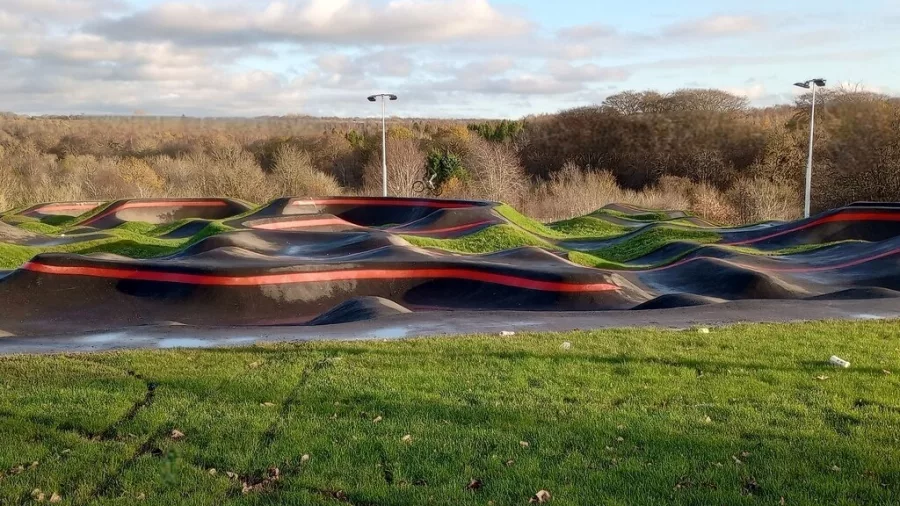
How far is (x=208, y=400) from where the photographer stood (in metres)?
6.64

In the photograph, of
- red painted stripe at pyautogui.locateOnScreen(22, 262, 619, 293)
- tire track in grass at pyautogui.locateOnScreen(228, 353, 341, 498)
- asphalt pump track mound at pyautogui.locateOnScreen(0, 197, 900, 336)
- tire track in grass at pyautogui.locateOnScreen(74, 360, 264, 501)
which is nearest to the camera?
tire track in grass at pyautogui.locateOnScreen(74, 360, 264, 501)

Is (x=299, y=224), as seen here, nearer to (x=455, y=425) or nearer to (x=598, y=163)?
(x=455, y=425)

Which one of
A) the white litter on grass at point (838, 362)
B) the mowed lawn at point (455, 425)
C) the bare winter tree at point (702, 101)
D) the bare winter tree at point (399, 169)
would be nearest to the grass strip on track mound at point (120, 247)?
the mowed lawn at point (455, 425)

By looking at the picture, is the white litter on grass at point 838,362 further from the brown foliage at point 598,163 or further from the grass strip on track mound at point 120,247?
the brown foliage at point 598,163

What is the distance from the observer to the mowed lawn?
4805 mm

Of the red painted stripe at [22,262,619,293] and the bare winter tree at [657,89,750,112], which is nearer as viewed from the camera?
the red painted stripe at [22,262,619,293]

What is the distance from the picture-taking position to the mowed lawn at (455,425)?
15.8ft

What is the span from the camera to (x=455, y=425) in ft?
19.6

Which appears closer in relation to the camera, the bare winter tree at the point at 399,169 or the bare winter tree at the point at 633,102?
the bare winter tree at the point at 399,169

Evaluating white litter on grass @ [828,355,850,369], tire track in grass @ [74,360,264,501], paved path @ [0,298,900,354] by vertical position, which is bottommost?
paved path @ [0,298,900,354]

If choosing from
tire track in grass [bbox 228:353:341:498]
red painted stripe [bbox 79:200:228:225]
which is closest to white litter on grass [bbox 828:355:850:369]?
tire track in grass [bbox 228:353:341:498]

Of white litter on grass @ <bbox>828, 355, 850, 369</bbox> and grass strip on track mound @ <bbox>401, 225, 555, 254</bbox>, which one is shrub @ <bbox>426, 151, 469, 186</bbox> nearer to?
grass strip on track mound @ <bbox>401, 225, 555, 254</bbox>

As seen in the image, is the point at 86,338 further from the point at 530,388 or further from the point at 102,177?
the point at 102,177

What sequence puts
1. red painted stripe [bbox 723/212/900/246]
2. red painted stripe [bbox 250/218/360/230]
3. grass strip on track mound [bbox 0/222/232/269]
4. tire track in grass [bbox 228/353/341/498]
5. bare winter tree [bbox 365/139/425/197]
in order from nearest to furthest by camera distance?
tire track in grass [bbox 228/353/341/498] < grass strip on track mound [bbox 0/222/232/269] < red painted stripe [bbox 723/212/900/246] < red painted stripe [bbox 250/218/360/230] < bare winter tree [bbox 365/139/425/197]
